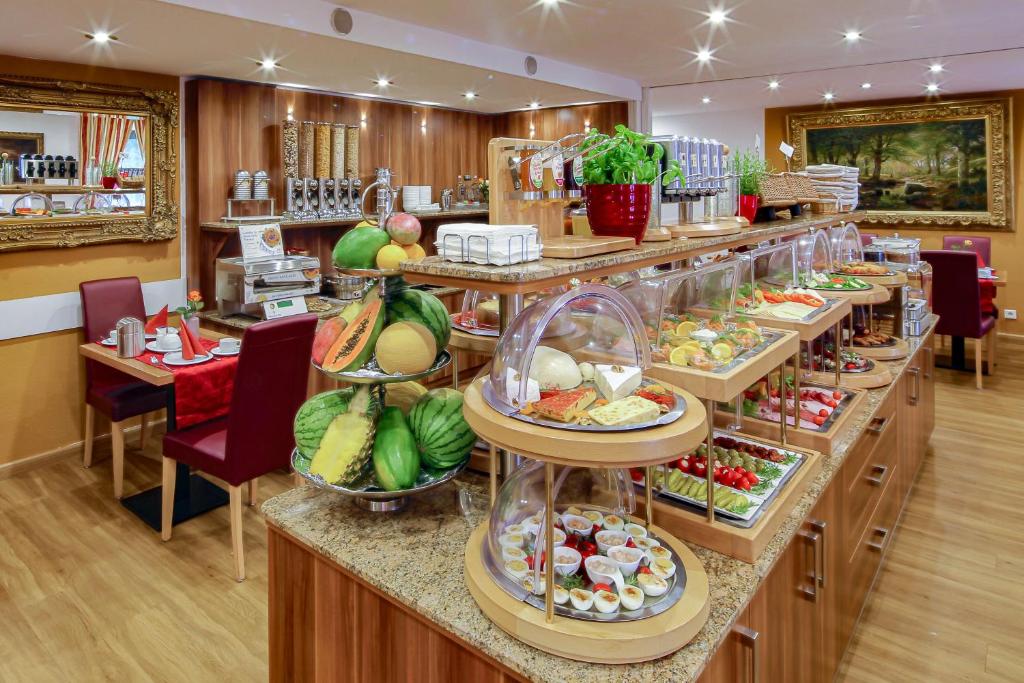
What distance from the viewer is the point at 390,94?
17.9ft

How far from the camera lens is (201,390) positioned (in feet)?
10.7

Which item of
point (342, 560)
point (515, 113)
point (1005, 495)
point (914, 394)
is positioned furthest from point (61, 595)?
point (515, 113)

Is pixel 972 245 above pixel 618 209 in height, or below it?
above

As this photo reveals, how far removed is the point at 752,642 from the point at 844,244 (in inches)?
111

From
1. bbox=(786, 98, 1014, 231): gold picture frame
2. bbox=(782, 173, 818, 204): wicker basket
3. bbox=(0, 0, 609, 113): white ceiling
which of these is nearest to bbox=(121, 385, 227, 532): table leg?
bbox=(0, 0, 609, 113): white ceiling

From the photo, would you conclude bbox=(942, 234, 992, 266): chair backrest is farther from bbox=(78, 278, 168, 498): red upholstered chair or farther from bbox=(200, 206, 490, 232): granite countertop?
bbox=(78, 278, 168, 498): red upholstered chair

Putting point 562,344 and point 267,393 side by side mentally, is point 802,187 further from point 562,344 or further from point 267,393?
point 267,393

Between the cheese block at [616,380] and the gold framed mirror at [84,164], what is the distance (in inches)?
159

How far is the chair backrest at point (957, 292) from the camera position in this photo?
17.7ft

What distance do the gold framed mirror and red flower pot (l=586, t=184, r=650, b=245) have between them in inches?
149

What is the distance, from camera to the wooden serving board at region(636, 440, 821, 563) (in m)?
1.42

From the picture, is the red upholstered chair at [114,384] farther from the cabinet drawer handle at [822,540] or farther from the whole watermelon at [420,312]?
the cabinet drawer handle at [822,540]

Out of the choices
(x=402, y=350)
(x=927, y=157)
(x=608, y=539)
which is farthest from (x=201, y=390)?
(x=927, y=157)

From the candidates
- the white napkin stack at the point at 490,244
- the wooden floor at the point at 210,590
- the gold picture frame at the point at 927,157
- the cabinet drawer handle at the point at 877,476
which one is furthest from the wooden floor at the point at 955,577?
the gold picture frame at the point at 927,157
